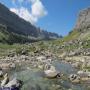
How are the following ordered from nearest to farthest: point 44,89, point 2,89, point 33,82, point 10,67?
point 2,89 → point 44,89 → point 33,82 → point 10,67

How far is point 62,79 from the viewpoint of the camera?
52250 mm

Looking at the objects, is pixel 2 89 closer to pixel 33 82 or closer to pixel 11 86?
pixel 11 86

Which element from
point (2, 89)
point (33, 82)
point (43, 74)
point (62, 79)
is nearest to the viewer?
point (2, 89)

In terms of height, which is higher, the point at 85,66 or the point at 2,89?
A: the point at 85,66

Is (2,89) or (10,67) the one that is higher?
(10,67)

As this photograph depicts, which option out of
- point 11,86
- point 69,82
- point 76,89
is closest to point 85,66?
point 69,82

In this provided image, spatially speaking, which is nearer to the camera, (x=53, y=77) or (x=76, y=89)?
(x=76, y=89)

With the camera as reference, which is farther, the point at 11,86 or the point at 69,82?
the point at 69,82

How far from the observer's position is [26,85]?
44.6 metres

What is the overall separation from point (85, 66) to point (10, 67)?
17.8 metres

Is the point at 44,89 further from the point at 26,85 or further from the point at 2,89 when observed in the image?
the point at 2,89

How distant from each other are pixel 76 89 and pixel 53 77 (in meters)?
10.5

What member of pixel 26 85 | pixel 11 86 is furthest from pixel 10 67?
pixel 11 86

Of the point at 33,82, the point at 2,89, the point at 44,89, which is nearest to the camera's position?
the point at 2,89
